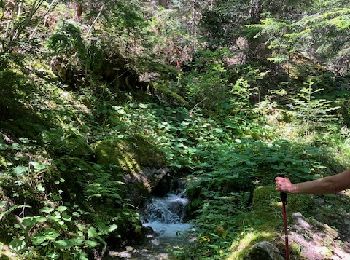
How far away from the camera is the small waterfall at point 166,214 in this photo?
7.37 metres

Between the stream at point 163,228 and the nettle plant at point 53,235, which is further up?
the nettle plant at point 53,235

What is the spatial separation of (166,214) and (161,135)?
9.51 ft

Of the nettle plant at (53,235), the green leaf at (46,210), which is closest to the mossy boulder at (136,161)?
the nettle plant at (53,235)

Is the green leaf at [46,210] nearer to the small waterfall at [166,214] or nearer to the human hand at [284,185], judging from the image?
the human hand at [284,185]

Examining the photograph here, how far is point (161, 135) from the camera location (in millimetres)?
10328

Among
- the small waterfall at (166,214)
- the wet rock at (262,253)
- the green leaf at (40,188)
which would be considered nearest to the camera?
the wet rock at (262,253)

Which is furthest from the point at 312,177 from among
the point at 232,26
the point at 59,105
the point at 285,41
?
the point at 232,26

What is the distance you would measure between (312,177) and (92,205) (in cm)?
373

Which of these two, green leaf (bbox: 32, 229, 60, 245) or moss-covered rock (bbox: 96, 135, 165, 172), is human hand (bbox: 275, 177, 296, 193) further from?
moss-covered rock (bbox: 96, 135, 165, 172)

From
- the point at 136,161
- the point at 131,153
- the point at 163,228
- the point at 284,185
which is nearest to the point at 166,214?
the point at 163,228

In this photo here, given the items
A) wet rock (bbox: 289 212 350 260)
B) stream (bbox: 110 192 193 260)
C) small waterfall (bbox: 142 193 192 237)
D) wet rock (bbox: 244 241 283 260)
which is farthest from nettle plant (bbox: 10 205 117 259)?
Result: wet rock (bbox: 289 212 350 260)

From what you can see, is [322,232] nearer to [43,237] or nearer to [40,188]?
[43,237]

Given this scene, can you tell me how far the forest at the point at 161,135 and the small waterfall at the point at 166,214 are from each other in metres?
0.03

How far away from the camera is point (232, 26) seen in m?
16.5
